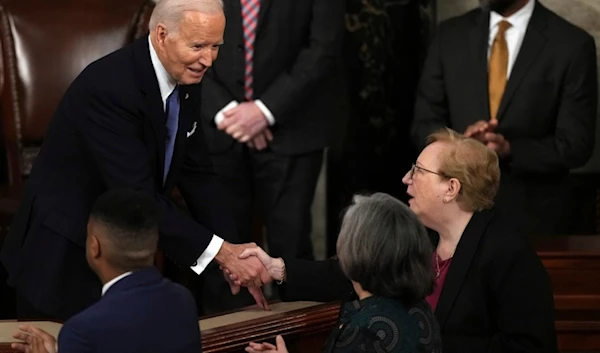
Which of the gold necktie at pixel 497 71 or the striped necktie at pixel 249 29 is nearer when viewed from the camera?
the striped necktie at pixel 249 29

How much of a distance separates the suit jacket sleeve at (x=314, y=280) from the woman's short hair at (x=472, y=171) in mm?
418

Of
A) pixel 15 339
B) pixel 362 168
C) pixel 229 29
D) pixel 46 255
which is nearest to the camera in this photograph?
pixel 15 339

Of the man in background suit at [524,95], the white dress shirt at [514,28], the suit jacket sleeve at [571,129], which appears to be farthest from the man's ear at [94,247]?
the white dress shirt at [514,28]

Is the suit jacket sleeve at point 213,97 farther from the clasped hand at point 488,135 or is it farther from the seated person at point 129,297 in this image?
the seated person at point 129,297

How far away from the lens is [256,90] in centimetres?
536

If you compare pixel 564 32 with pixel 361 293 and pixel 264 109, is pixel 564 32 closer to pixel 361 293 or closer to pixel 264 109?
pixel 264 109

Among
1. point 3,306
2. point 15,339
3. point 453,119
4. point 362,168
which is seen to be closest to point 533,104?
point 453,119

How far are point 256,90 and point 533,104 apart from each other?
114 cm

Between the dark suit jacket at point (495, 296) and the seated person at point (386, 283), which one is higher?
the seated person at point (386, 283)

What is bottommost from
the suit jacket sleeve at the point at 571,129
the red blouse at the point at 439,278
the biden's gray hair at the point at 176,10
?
the suit jacket sleeve at the point at 571,129

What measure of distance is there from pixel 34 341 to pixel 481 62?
2791mm

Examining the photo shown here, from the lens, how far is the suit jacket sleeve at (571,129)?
5508 millimetres

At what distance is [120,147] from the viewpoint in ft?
12.4

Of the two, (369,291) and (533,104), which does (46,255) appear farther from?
(533,104)
